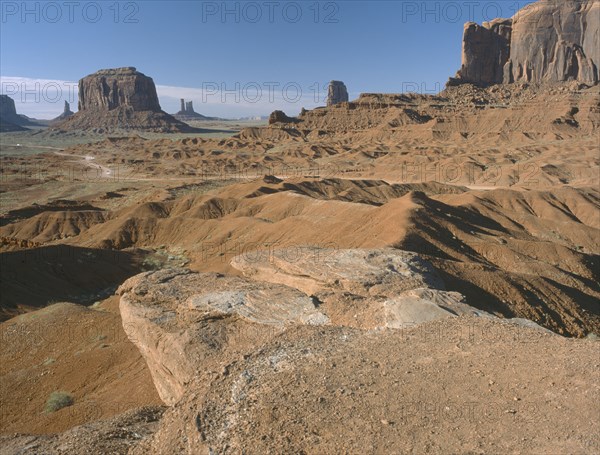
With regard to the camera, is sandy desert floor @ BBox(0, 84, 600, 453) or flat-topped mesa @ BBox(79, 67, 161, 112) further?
flat-topped mesa @ BBox(79, 67, 161, 112)

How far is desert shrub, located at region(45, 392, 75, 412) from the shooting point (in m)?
11.9

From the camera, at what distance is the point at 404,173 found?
218 ft

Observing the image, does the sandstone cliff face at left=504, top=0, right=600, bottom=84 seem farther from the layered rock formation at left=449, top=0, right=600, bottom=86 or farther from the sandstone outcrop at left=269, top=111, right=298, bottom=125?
the sandstone outcrop at left=269, top=111, right=298, bottom=125

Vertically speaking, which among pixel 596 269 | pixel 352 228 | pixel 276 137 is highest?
pixel 276 137

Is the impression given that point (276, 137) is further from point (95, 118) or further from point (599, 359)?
point (599, 359)

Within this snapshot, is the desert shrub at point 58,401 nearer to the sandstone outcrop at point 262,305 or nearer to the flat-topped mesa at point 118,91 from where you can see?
the sandstone outcrop at point 262,305

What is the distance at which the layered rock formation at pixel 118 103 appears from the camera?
18175 centimetres

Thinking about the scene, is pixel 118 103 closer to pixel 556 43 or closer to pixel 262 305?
pixel 556 43

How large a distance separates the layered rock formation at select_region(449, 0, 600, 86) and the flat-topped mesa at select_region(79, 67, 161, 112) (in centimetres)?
12504

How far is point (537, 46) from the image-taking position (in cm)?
12462

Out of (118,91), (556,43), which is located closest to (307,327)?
(556,43)

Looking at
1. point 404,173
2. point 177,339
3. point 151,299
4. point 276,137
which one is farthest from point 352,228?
point 276,137

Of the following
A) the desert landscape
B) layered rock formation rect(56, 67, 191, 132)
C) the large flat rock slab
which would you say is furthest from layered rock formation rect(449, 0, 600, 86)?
the large flat rock slab

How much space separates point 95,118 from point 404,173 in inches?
6363
